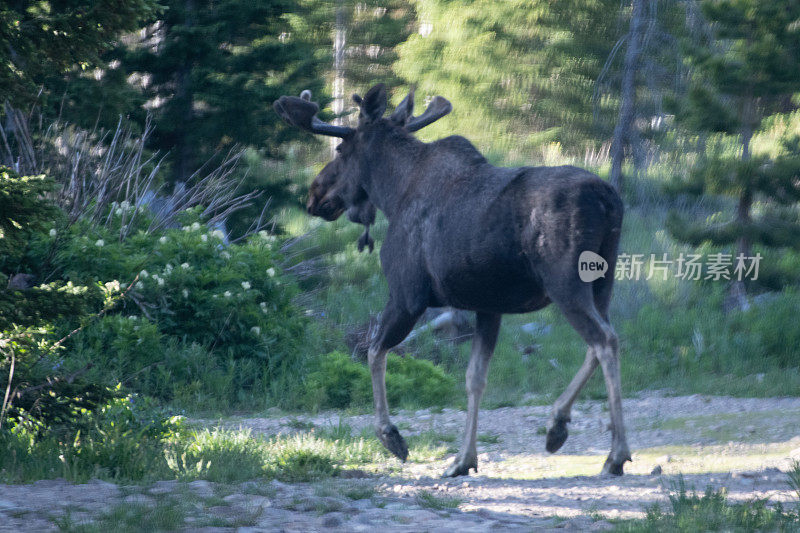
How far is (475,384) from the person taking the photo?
629 cm

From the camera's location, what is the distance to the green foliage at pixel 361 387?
9.70 m

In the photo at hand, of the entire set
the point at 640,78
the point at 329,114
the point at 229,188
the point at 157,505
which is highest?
the point at 640,78

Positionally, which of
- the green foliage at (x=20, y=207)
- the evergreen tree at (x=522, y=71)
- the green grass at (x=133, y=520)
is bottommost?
the green grass at (x=133, y=520)

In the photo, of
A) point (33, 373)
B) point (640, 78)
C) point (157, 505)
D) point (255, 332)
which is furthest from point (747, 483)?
point (640, 78)

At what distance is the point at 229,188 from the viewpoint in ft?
44.9

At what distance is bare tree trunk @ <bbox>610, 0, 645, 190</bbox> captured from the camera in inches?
500

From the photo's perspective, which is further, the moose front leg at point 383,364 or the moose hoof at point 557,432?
the moose front leg at point 383,364

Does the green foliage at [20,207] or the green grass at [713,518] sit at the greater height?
the green foliage at [20,207]

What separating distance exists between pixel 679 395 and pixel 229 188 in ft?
24.1

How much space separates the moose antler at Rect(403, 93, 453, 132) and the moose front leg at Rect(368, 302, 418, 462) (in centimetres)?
163

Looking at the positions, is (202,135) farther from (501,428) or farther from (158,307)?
(501,428)

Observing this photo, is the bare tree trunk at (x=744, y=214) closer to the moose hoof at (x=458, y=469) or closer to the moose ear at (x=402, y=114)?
the moose ear at (x=402, y=114)

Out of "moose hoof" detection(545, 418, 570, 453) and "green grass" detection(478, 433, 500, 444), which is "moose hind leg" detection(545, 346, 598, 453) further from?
"green grass" detection(478, 433, 500, 444)

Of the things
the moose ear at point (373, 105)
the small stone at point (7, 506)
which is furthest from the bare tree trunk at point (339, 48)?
the small stone at point (7, 506)
